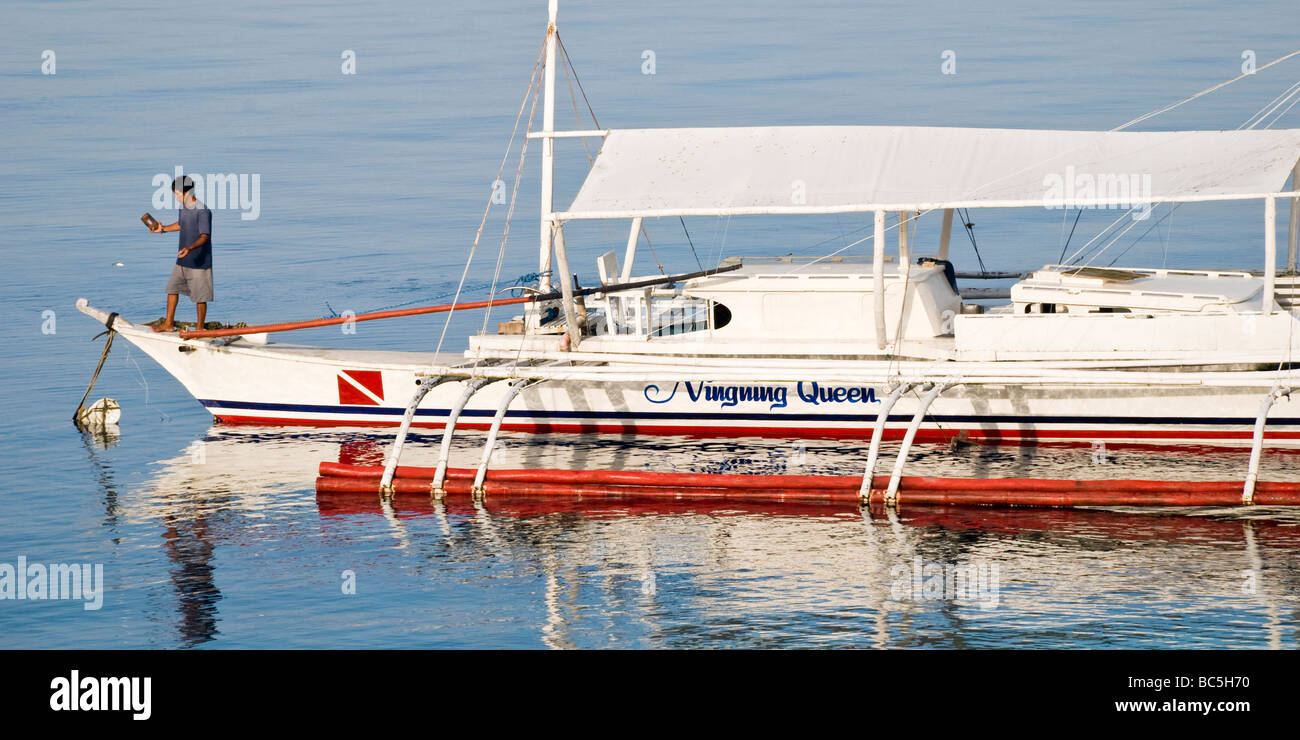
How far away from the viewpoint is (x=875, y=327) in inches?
966

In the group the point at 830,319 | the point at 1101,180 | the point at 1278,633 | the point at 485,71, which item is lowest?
the point at 1278,633

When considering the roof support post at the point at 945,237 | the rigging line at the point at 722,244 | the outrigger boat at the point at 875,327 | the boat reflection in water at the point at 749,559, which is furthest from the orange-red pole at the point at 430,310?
the rigging line at the point at 722,244

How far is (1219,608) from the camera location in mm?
17719

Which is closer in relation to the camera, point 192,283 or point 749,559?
point 749,559

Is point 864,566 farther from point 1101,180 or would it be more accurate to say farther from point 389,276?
point 389,276

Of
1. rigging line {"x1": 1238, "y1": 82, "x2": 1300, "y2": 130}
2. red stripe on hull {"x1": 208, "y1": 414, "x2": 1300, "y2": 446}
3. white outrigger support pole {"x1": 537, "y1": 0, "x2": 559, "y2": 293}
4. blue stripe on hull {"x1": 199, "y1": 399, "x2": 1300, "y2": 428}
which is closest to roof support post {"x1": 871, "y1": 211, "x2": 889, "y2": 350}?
blue stripe on hull {"x1": 199, "y1": 399, "x2": 1300, "y2": 428}

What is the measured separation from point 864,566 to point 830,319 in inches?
251

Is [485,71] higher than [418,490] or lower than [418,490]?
higher

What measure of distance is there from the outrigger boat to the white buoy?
2554 mm

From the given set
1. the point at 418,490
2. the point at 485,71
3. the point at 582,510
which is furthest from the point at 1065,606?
the point at 485,71

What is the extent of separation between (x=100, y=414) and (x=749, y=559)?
527 inches

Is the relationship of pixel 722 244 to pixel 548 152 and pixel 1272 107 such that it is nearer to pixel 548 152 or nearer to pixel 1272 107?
pixel 1272 107

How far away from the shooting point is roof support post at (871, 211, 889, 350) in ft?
76.2

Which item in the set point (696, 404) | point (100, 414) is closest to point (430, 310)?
point (696, 404)
